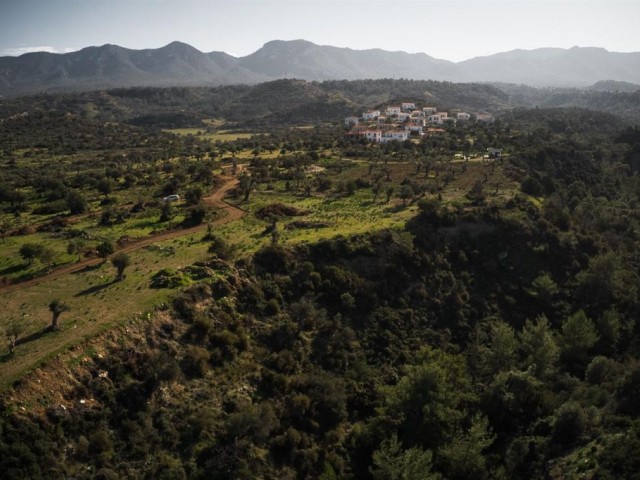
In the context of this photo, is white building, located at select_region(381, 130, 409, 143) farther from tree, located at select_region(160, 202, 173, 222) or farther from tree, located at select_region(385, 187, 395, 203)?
tree, located at select_region(160, 202, 173, 222)

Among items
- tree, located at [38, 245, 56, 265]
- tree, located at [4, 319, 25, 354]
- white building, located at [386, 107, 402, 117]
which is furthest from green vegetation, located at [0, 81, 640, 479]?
white building, located at [386, 107, 402, 117]

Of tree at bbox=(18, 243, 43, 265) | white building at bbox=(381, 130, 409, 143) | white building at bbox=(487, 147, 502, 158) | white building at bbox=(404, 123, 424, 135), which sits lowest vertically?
tree at bbox=(18, 243, 43, 265)

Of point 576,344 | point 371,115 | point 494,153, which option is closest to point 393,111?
point 371,115

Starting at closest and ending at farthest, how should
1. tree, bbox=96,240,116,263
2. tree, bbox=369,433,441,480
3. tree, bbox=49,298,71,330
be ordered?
tree, bbox=369,433,441,480, tree, bbox=49,298,71,330, tree, bbox=96,240,116,263

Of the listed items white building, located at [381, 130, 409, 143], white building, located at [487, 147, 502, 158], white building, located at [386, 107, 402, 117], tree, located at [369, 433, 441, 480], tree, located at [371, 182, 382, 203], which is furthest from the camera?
white building, located at [386, 107, 402, 117]

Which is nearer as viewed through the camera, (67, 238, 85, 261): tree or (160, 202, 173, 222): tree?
(67, 238, 85, 261): tree
